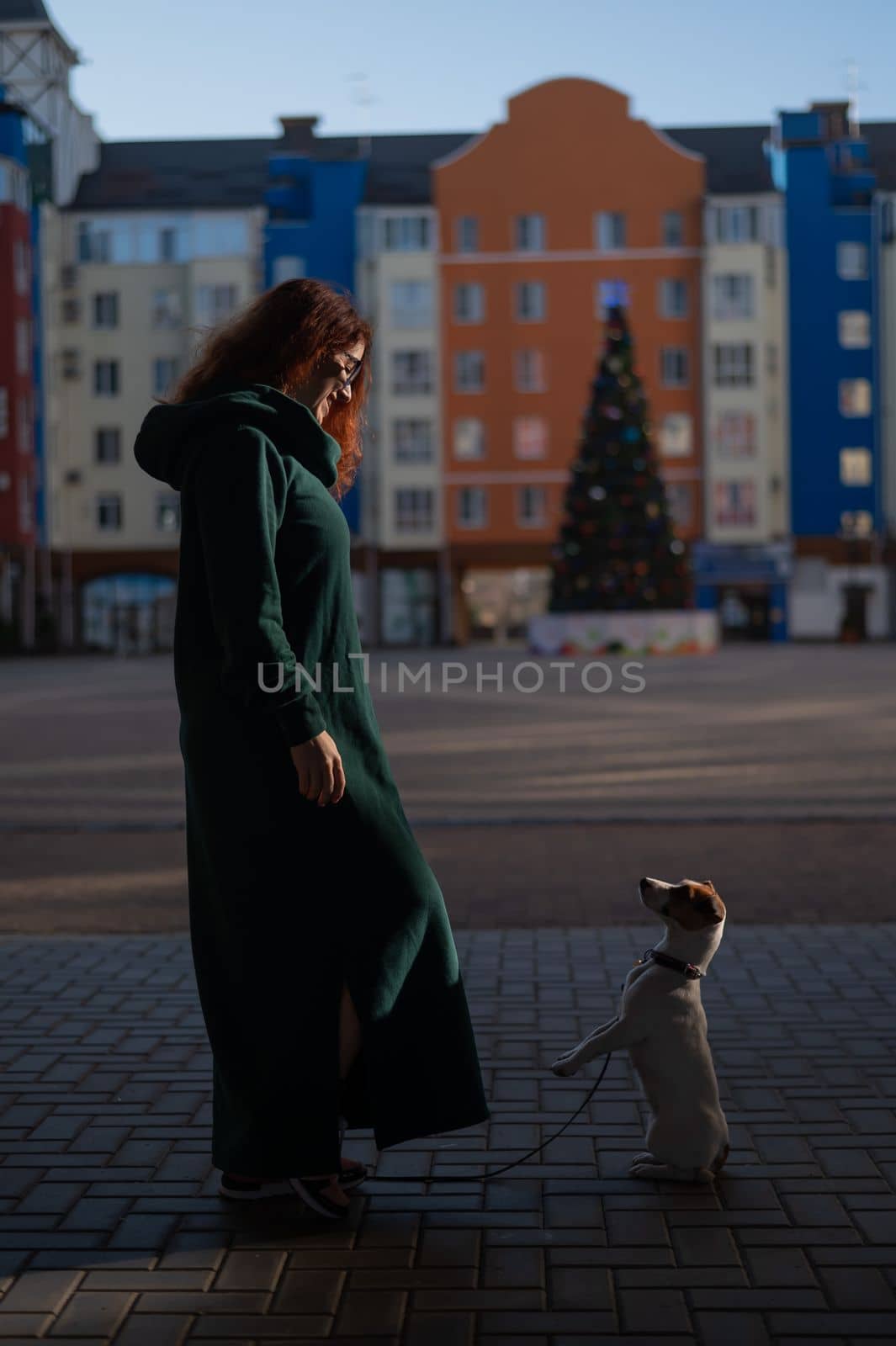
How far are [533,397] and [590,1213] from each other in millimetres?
58646

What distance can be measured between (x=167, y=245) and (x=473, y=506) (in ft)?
48.3

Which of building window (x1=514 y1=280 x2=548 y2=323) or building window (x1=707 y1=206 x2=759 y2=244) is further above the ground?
building window (x1=707 y1=206 x2=759 y2=244)

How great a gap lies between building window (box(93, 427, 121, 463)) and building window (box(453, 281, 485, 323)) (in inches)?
511

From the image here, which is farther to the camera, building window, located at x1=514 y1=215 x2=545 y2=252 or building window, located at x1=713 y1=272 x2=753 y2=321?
building window, located at x1=514 y1=215 x2=545 y2=252

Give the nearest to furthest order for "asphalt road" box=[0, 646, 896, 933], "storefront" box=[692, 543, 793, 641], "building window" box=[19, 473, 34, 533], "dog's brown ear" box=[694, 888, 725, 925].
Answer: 1. "dog's brown ear" box=[694, 888, 725, 925]
2. "asphalt road" box=[0, 646, 896, 933]
3. "building window" box=[19, 473, 34, 533]
4. "storefront" box=[692, 543, 793, 641]

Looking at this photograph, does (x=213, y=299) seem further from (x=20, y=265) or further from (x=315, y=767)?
(x=315, y=767)

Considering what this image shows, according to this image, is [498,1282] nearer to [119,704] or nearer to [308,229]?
[119,704]

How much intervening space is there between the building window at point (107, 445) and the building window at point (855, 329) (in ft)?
85.3

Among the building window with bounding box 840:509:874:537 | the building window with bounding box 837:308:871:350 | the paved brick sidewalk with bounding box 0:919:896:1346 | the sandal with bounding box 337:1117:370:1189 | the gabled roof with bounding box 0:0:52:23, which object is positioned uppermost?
the gabled roof with bounding box 0:0:52:23

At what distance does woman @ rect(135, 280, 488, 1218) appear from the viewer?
355cm

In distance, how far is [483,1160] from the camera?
4.18m

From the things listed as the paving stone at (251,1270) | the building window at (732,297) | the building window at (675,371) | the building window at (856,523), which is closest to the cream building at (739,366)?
the building window at (732,297)

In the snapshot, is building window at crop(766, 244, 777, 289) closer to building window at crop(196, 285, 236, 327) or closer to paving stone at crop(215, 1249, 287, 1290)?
building window at crop(196, 285, 236, 327)

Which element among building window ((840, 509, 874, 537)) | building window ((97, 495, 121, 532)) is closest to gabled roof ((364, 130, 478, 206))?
building window ((97, 495, 121, 532))
